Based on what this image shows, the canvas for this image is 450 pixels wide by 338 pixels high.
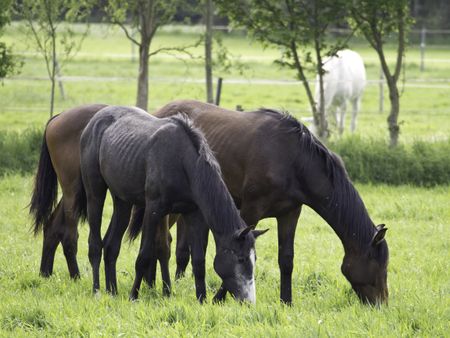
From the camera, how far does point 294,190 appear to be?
707cm

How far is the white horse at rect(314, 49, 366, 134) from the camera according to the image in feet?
59.9

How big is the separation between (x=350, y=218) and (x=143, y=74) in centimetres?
898

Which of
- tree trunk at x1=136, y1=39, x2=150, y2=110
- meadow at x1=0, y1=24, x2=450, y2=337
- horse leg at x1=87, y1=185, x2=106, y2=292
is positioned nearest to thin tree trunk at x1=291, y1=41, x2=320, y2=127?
meadow at x1=0, y1=24, x2=450, y2=337

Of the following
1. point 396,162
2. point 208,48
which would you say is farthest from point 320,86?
point 208,48

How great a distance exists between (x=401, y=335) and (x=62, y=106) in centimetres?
1716

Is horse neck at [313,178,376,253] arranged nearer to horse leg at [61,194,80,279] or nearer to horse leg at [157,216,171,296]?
horse leg at [157,216,171,296]

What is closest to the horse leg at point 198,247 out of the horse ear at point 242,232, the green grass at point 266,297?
the green grass at point 266,297

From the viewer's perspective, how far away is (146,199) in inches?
271

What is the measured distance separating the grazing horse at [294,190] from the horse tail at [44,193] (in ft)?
6.49

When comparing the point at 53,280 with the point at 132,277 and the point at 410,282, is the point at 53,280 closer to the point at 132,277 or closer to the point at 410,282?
the point at 132,277

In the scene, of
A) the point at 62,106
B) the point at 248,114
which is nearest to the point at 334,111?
the point at 62,106

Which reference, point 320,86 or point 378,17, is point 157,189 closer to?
point 320,86

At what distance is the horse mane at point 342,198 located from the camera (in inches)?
270

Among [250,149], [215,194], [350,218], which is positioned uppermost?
[250,149]
